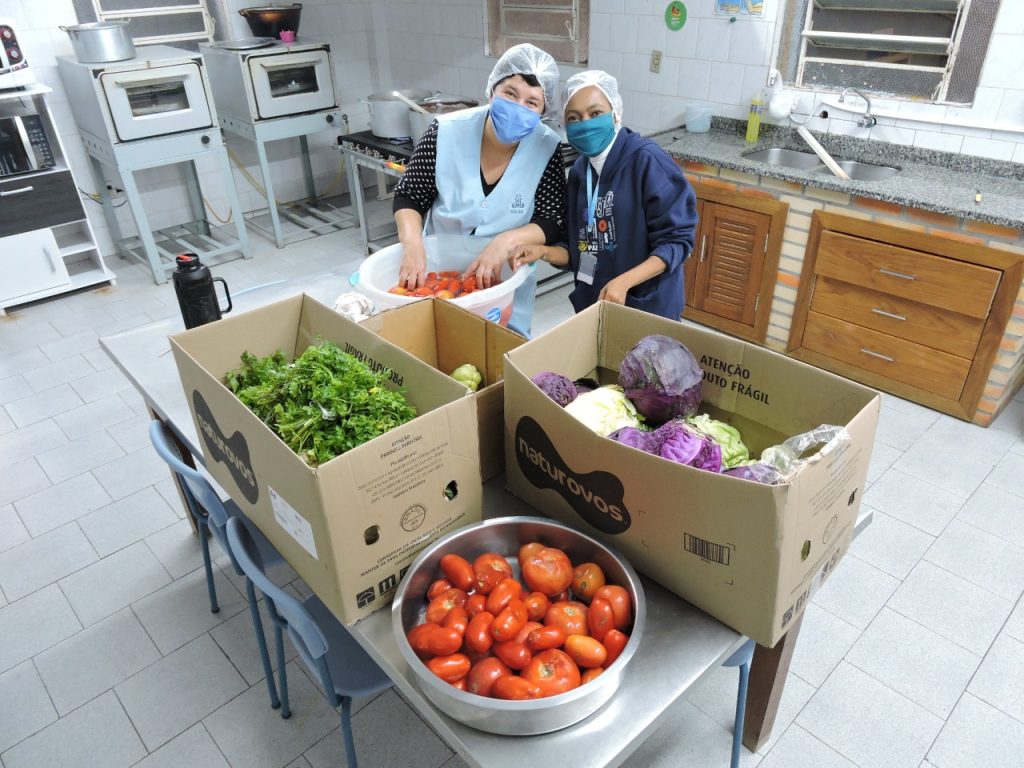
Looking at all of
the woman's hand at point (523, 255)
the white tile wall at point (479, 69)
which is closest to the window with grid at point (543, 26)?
the white tile wall at point (479, 69)

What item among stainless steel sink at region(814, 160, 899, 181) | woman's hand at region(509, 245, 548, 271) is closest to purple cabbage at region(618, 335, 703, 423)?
woman's hand at region(509, 245, 548, 271)

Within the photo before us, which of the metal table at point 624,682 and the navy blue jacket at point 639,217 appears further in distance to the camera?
the navy blue jacket at point 639,217

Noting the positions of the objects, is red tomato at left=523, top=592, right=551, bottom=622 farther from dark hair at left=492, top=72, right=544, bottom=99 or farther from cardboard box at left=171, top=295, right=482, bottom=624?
dark hair at left=492, top=72, right=544, bottom=99

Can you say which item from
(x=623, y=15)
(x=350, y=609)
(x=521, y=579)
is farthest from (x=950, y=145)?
(x=350, y=609)

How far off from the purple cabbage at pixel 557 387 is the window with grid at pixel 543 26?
3627 millimetres

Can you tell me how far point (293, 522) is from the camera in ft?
3.92

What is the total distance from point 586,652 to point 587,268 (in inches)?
52.2

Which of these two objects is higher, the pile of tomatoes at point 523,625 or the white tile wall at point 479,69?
the white tile wall at point 479,69

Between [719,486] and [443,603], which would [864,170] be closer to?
[719,486]

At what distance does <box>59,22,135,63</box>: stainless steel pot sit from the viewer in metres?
3.98

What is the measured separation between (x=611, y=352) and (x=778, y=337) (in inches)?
91.6

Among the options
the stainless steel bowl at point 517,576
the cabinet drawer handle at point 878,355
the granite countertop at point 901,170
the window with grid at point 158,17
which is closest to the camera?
the stainless steel bowl at point 517,576

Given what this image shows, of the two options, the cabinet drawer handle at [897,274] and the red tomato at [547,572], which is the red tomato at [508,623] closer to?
the red tomato at [547,572]

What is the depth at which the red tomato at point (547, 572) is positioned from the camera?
116 cm
